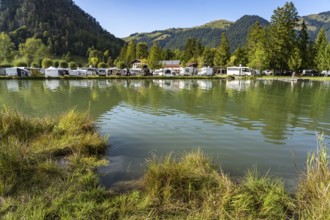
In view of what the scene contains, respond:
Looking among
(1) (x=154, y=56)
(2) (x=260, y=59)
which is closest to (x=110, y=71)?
(1) (x=154, y=56)

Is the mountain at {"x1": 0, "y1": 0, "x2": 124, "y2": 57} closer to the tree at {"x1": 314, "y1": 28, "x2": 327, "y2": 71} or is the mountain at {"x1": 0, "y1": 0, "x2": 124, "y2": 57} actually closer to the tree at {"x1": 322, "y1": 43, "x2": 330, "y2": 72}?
the tree at {"x1": 314, "y1": 28, "x2": 327, "y2": 71}

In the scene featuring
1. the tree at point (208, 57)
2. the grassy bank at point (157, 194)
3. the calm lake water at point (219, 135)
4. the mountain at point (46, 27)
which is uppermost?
the mountain at point (46, 27)

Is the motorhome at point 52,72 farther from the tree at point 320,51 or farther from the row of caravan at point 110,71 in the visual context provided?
the tree at point 320,51

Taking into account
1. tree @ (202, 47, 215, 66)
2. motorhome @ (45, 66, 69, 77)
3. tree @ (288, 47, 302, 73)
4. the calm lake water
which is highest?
tree @ (202, 47, 215, 66)

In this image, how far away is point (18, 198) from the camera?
4.02 m

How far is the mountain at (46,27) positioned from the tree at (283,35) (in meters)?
109

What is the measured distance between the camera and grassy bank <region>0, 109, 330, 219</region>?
3762 mm

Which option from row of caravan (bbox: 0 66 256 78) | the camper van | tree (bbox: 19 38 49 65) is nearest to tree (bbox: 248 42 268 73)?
row of caravan (bbox: 0 66 256 78)

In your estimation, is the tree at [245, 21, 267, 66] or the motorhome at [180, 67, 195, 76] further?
the motorhome at [180, 67, 195, 76]

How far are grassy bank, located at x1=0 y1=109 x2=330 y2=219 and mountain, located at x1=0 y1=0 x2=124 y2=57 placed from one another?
150 m

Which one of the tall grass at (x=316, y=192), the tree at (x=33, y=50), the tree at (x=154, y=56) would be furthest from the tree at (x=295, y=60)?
the tree at (x=33, y=50)

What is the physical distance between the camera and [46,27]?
155 meters

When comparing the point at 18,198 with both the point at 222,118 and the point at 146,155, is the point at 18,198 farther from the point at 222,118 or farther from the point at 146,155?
the point at 222,118

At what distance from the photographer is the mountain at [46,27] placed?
14512 centimetres
